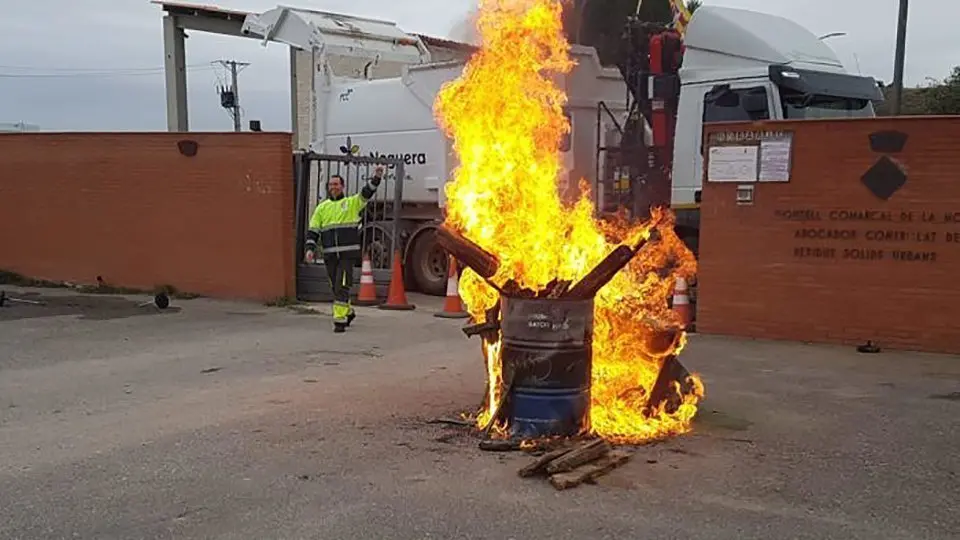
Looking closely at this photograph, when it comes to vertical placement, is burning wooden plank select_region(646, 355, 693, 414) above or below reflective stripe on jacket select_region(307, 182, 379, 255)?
below

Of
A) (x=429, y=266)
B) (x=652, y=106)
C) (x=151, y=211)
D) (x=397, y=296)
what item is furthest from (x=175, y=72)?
(x=652, y=106)

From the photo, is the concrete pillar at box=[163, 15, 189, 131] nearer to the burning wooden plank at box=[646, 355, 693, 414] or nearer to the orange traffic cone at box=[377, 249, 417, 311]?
the orange traffic cone at box=[377, 249, 417, 311]

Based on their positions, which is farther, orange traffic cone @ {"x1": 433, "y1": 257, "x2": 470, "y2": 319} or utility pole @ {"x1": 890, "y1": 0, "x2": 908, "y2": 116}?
utility pole @ {"x1": 890, "y1": 0, "x2": 908, "y2": 116}

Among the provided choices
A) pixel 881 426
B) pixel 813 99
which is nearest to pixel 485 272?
pixel 881 426

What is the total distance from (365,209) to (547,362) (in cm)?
788

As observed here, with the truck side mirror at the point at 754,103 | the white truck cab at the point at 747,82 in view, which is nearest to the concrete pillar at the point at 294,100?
the white truck cab at the point at 747,82

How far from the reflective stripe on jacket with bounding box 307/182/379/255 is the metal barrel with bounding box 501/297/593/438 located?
5176 mm

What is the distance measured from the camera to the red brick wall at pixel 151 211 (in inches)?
521

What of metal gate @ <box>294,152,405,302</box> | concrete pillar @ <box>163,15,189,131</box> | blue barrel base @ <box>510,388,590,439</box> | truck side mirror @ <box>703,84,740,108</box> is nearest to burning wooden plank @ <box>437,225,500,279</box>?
blue barrel base @ <box>510,388,590,439</box>

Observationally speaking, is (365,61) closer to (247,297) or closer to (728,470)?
(247,297)

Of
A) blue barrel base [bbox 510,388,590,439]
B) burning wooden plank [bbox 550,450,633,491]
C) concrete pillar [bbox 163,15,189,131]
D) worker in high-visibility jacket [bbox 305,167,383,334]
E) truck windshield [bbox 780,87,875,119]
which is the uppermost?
concrete pillar [bbox 163,15,189,131]

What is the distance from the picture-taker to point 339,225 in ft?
35.5

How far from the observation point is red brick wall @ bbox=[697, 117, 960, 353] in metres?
9.30

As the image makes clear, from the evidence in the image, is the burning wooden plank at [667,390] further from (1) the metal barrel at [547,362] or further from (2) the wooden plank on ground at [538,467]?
(2) the wooden plank on ground at [538,467]
